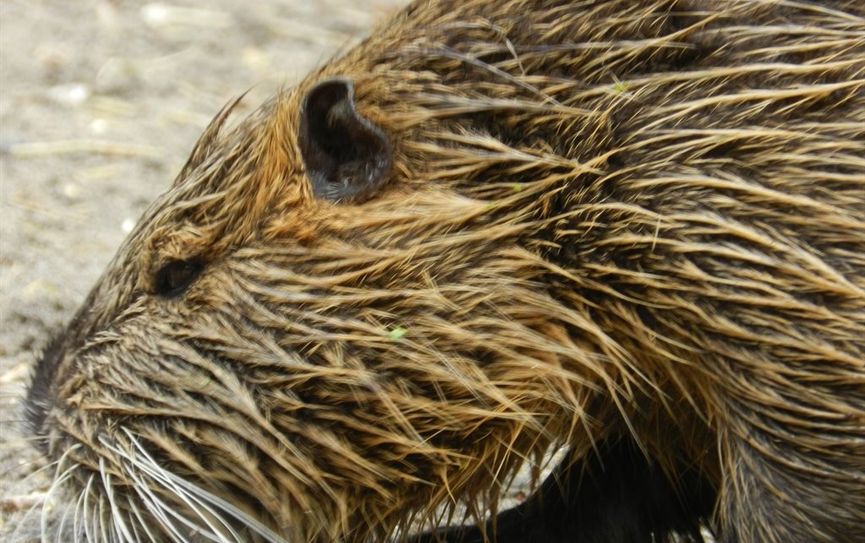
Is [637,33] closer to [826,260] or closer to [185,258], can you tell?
[826,260]

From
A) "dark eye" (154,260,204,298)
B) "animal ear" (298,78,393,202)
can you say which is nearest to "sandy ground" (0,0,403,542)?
"dark eye" (154,260,204,298)

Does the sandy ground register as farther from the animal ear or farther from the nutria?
the animal ear

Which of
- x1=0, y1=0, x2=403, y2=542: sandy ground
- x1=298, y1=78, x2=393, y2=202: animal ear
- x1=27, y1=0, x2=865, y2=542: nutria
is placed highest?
x1=0, y1=0, x2=403, y2=542: sandy ground

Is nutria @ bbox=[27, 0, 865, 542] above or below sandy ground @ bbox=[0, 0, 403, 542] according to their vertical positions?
below

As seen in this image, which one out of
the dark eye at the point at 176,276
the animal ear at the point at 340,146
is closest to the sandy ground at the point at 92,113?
the dark eye at the point at 176,276

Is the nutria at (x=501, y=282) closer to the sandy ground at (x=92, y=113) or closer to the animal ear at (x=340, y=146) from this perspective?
the animal ear at (x=340, y=146)

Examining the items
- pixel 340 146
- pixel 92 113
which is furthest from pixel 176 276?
pixel 92 113
